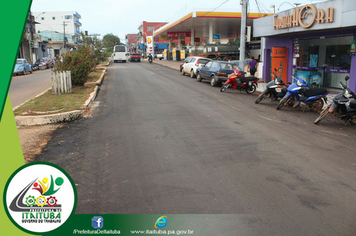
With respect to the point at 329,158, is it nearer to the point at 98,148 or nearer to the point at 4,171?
the point at 98,148

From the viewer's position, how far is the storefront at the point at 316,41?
1325cm

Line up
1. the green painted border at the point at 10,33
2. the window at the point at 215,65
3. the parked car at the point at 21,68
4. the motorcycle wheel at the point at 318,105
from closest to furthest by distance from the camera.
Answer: the green painted border at the point at 10,33
the motorcycle wheel at the point at 318,105
the window at the point at 215,65
the parked car at the point at 21,68

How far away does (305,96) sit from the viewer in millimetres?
10805

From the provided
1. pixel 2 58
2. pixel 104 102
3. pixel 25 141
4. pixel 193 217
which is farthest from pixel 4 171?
pixel 104 102

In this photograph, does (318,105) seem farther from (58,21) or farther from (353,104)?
(58,21)

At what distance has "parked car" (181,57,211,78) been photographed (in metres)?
23.7

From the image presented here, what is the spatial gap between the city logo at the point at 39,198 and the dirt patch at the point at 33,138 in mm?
2822

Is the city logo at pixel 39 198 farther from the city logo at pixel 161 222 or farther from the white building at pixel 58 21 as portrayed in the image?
the white building at pixel 58 21

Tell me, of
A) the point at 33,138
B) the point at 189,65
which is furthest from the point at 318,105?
the point at 189,65

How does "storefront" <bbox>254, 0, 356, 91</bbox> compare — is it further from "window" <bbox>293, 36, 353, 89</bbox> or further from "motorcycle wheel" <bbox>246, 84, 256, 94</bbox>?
"motorcycle wheel" <bbox>246, 84, 256, 94</bbox>

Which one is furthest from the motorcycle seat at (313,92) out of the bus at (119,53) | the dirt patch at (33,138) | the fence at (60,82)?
the bus at (119,53)

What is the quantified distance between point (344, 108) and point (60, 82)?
11.2 meters

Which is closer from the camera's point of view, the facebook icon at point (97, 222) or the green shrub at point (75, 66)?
the facebook icon at point (97, 222)

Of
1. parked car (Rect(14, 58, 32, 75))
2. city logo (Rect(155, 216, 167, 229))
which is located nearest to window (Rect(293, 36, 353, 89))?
A: city logo (Rect(155, 216, 167, 229))
